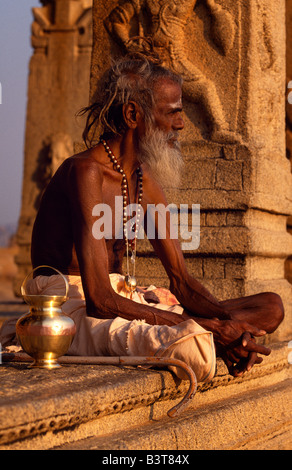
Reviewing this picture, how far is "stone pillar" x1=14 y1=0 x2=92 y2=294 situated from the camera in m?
14.5

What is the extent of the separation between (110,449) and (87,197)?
1.46m

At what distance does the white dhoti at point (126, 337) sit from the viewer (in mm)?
3090

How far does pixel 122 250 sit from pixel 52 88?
11.3 meters

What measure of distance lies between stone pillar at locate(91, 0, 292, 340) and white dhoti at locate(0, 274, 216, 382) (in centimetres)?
114

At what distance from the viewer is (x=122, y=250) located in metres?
4.19

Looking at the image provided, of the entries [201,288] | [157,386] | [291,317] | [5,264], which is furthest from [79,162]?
[5,264]

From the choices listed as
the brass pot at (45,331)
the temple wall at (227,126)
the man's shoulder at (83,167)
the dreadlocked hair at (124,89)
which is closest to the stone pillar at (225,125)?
the temple wall at (227,126)

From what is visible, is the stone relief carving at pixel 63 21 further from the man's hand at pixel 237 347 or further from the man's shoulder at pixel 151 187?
the man's hand at pixel 237 347

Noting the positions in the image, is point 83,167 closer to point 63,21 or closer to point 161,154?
point 161,154

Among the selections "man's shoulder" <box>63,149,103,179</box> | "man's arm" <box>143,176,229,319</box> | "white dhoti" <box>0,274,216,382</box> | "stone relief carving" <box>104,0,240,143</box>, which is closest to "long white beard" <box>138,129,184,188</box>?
"man's arm" <box>143,176,229,319</box>

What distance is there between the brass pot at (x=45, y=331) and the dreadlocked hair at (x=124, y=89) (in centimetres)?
133

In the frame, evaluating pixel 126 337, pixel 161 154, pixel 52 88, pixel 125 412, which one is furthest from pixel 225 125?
pixel 52 88

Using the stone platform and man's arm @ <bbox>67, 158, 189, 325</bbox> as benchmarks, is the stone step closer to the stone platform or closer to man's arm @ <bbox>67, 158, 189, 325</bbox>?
the stone platform

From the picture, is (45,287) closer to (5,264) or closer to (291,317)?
(291,317)
